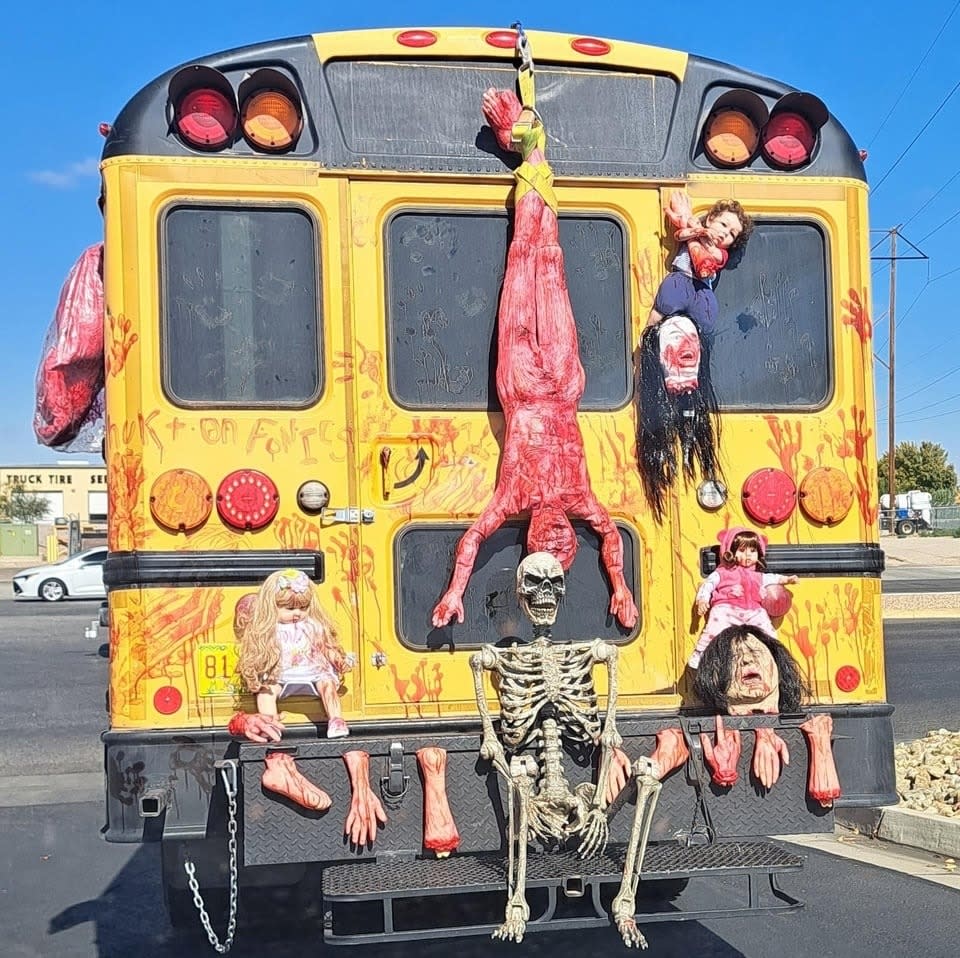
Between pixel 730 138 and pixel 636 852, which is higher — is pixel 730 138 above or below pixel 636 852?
above

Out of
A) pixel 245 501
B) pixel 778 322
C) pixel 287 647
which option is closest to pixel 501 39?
pixel 778 322

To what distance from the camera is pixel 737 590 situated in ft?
14.7

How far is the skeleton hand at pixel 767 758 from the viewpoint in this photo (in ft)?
13.9

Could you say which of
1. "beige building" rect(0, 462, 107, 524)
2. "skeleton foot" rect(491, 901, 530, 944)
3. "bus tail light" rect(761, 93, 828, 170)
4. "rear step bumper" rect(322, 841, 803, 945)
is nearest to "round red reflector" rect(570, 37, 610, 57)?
"bus tail light" rect(761, 93, 828, 170)

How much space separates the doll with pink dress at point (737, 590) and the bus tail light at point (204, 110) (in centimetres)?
218

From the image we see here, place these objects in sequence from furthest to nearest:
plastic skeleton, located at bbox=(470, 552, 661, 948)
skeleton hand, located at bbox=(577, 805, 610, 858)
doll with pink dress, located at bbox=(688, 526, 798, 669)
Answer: doll with pink dress, located at bbox=(688, 526, 798, 669), skeleton hand, located at bbox=(577, 805, 610, 858), plastic skeleton, located at bbox=(470, 552, 661, 948)

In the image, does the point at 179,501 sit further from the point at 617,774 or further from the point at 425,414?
the point at 617,774

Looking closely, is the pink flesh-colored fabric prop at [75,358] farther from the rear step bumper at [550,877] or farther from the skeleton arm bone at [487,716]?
the rear step bumper at [550,877]

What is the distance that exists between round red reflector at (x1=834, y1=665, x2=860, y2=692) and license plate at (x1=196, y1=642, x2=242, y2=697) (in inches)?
81.3

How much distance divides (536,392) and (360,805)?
1.45m

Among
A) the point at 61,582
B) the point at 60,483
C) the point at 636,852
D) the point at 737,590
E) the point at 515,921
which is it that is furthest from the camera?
the point at 60,483

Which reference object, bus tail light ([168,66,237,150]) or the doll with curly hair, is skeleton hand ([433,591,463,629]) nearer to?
the doll with curly hair

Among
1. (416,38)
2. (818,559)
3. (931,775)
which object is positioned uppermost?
(416,38)

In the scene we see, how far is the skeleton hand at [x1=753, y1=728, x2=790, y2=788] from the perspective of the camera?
4.23 m
